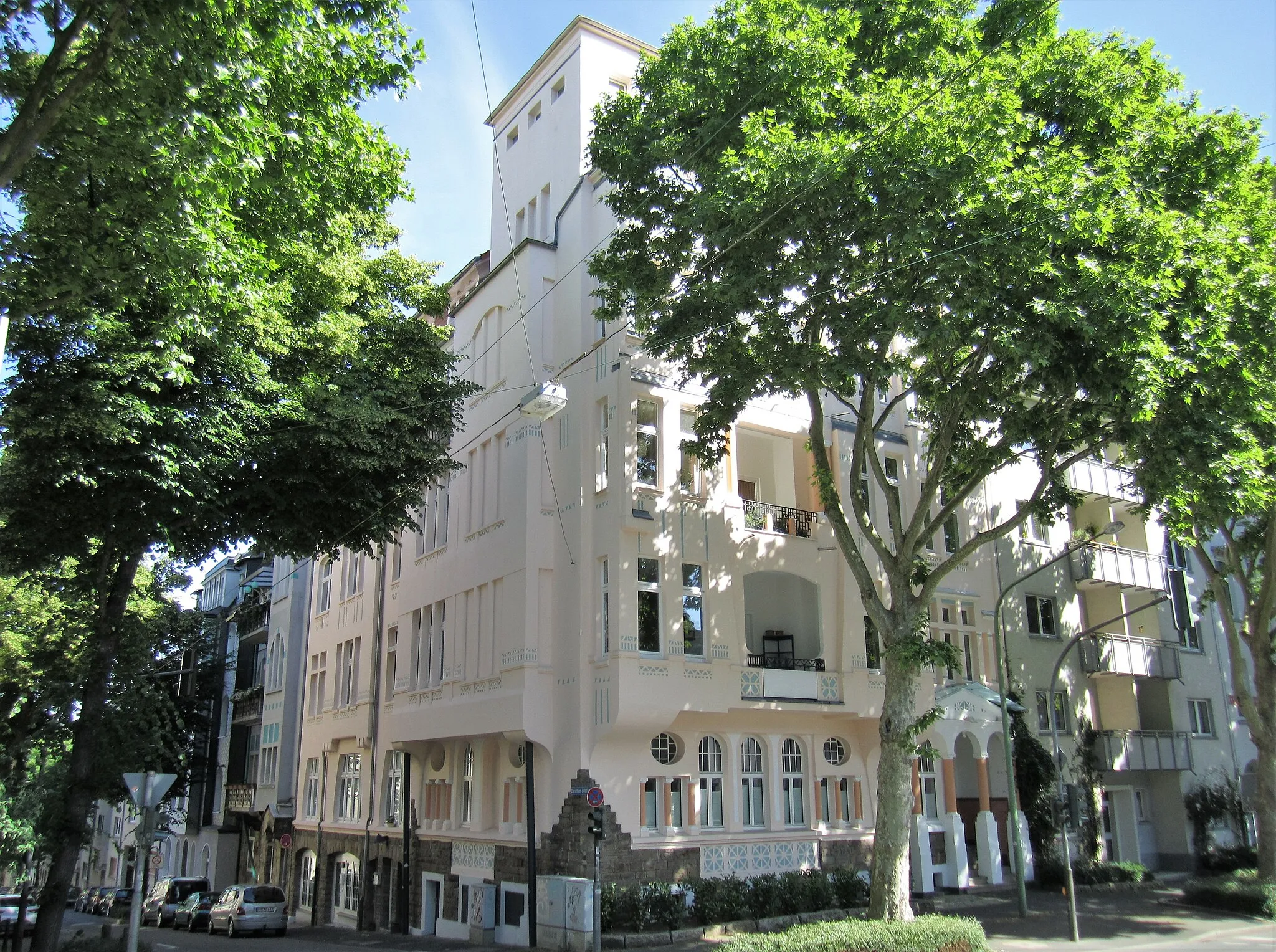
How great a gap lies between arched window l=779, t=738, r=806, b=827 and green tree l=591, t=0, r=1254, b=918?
692 centimetres

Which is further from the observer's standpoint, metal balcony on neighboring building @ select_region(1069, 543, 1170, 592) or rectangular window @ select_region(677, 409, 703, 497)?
metal balcony on neighboring building @ select_region(1069, 543, 1170, 592)

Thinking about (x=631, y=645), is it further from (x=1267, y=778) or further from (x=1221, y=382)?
(x=1267, y=778)

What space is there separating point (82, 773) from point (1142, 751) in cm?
2645

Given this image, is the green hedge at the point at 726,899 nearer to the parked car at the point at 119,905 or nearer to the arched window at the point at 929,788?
the arched window at the point at 929,788

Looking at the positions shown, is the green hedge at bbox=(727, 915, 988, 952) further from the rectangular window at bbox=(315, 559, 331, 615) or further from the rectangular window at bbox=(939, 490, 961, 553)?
the rectangular window at bbox=(315, 559, 331, 615)

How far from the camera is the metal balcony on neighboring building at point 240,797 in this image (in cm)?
3825

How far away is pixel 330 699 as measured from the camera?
32.1 m

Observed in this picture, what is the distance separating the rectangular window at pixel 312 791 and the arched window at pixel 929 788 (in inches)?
744

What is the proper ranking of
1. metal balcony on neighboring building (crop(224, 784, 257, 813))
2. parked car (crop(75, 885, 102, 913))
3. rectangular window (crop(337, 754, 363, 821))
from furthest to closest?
1. parked car (crop(75, 885, 102, 913))
2. metal balcony on neighboring building (crop(224, 784, 257, 813))
3. rectangular window (crop(337, 754, 363, 821))

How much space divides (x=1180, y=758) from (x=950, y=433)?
19009 mm

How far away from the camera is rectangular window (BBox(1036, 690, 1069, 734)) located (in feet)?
90.6

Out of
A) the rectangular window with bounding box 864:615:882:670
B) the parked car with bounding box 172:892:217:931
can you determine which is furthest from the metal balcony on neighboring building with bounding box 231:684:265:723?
the rectangular window with bounding box 864:615:882:670

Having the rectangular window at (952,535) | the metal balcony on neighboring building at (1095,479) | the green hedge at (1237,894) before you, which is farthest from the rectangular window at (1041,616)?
the green hedge at (1237,894)

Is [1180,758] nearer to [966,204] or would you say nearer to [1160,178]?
[1160,178]
